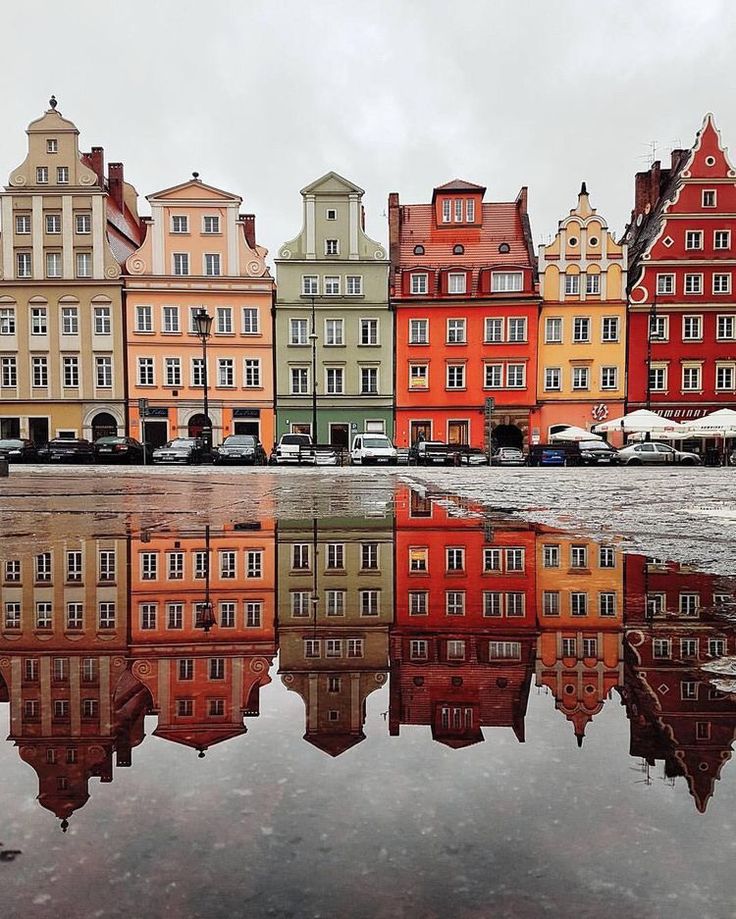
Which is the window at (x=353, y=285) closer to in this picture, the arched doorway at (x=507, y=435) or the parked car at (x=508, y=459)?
the arched doorway at (x=507, y=435)

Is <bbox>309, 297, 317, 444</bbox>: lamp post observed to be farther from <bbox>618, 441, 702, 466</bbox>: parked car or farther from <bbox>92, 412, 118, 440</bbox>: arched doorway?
<bbox>618, 441, 702, 466</bbox>: parked car

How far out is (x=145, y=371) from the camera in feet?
160

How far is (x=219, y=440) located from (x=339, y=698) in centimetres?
4772

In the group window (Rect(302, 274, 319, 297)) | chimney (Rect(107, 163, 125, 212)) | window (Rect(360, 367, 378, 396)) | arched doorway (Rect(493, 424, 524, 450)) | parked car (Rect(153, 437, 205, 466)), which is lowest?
parked car (Rect(153, 437, 205, 466))

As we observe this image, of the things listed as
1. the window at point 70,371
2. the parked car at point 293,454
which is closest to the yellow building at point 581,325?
the parked car at point 293,454

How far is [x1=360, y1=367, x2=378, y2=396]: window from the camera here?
5050cm

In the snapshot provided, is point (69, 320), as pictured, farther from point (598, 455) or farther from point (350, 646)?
point (350, 646)

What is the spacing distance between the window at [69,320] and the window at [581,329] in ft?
107

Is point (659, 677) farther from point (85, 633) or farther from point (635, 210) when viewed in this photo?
point (635, 210)

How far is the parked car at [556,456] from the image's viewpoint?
135ft

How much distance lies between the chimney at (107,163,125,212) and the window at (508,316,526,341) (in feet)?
94.8

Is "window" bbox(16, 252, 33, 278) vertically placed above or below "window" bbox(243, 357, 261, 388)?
above

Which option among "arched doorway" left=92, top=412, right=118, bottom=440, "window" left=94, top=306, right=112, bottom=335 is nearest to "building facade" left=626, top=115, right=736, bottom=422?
"window" left=94, top=306, right=112, bottom=335

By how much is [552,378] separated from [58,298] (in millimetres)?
32590
